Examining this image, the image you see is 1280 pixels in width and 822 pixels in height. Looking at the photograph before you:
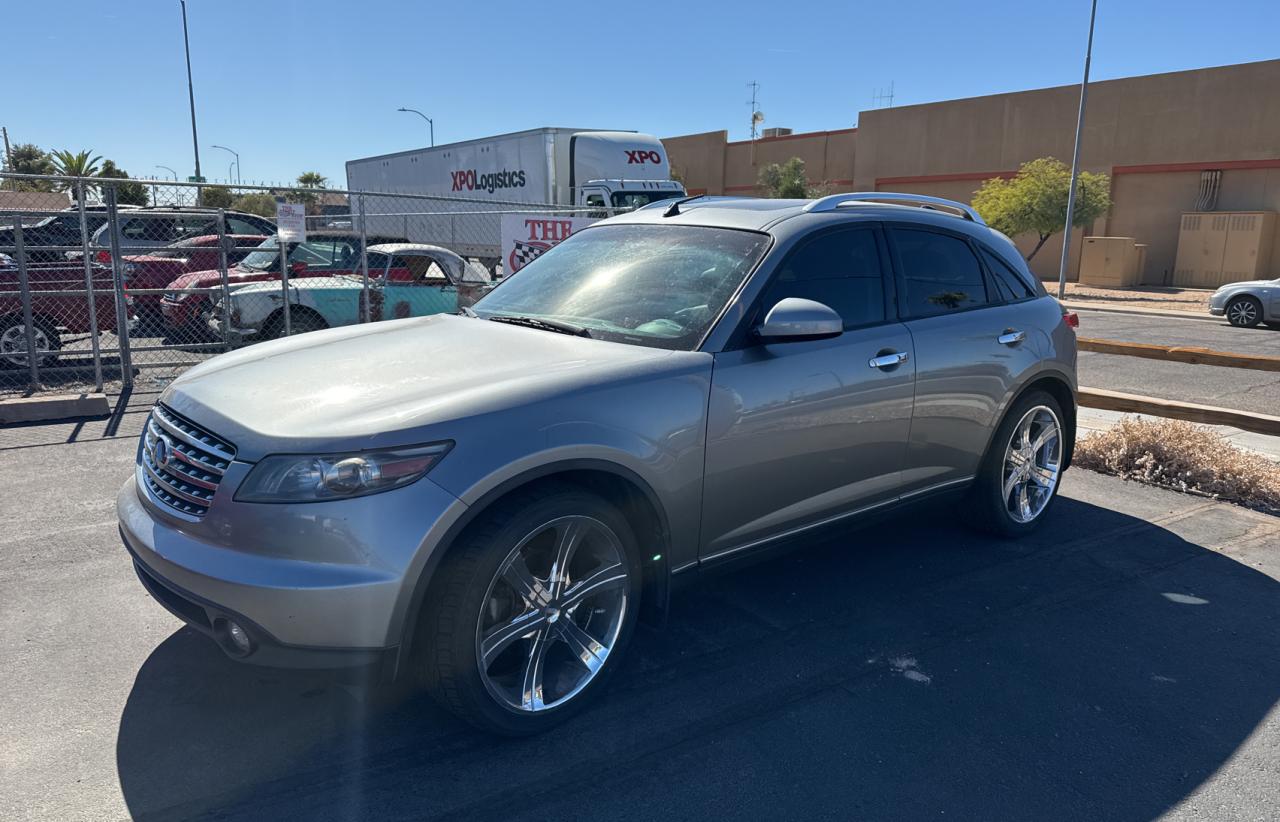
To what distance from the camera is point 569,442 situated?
306 cm

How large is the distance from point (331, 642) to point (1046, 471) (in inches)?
173

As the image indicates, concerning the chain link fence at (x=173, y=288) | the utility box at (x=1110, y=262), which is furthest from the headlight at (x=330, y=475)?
the utility box at (x=1110, y=262)

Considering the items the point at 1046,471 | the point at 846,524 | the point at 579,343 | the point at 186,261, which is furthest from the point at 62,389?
the point at 1046,471

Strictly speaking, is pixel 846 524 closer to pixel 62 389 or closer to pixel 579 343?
pixel 579 343

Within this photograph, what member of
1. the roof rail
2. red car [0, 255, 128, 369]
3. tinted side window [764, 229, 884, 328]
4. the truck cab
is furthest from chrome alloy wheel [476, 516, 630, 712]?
the truck cab

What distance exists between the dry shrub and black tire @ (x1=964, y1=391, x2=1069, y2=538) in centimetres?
189

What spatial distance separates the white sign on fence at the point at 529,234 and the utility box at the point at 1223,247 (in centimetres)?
3070

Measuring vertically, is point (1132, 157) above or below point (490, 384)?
above

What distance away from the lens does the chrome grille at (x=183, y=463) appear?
9.65 feet

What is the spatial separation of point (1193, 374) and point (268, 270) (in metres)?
12.5

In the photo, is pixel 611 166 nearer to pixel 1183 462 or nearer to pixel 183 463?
pixel 1183 462

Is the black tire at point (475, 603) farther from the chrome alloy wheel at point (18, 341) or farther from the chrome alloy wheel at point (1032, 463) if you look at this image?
the chrome alloy wheel at point (18, 341)

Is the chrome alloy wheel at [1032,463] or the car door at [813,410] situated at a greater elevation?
the car door at [813,410]

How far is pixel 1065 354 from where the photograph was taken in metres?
5.36
